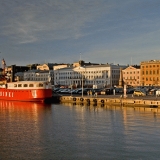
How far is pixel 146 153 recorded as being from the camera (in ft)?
77.7

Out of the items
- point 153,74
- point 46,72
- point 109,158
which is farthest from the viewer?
point 46,72

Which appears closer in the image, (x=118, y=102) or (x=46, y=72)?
(x=118, y=102)

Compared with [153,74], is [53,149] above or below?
below

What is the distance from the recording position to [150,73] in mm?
122250

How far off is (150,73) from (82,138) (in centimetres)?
9710

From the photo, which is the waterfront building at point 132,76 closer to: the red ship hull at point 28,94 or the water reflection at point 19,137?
the red ship hull at point 28,94

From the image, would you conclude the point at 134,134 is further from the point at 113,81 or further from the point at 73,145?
the point at 113,81

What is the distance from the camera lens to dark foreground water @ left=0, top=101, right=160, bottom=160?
932 inches

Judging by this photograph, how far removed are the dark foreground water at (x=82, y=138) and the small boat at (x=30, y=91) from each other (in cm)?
2513

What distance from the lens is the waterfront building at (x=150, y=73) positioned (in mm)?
119875

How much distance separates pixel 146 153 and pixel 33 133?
12.1 metres

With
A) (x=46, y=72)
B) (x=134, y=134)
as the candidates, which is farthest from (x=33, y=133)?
(x=46, y=72)

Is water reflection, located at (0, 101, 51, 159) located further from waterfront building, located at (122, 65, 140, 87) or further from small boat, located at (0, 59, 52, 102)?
waterfront building, located at (122, 65, 140, 87)

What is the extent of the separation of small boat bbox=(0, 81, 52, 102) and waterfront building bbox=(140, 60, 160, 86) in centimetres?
6181
